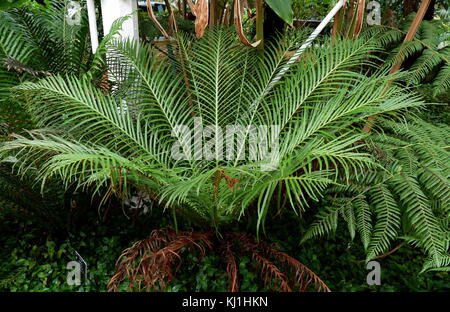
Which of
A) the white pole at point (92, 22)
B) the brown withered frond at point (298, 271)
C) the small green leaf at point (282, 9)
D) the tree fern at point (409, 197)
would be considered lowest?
the brown withered frond at point (298, 271)

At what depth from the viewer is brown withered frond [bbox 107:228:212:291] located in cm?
135

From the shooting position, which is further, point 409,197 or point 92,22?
point 92,22

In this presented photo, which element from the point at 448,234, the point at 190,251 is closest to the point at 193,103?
the point at 190,251


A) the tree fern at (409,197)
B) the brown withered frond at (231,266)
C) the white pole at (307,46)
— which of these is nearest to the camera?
the brown withered frond at (231,266)

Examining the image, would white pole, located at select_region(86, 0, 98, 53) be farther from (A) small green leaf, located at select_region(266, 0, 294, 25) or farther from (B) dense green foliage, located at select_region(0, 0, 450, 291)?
(A) small green leaf, located at select_region(266, 0, 294, 25)

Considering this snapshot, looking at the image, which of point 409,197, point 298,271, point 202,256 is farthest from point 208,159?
point 409,197

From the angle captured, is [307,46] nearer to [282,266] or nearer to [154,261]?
[282,266]

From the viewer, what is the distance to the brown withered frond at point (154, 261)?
135 cm

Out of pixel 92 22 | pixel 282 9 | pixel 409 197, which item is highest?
pixel 92 22

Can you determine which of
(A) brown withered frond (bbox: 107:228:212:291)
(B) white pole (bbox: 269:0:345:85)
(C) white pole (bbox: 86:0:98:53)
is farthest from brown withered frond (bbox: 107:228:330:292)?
(C) white pole (bbox: 86:0:98:53)

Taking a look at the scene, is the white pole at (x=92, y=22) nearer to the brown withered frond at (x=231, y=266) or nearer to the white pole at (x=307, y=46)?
Result: the white pole at (x=307, y=46)

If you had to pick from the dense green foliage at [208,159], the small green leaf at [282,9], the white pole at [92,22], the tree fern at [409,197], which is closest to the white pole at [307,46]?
the dense green foliage at [208,159]

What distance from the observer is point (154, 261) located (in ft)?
4.46
